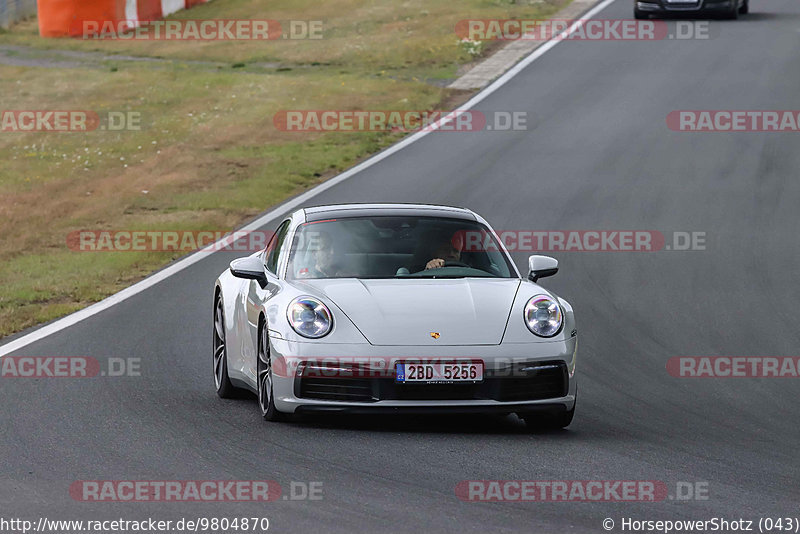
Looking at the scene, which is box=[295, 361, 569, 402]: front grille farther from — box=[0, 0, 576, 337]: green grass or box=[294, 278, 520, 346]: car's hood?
box=[0, 0, 576, 337]: green grass

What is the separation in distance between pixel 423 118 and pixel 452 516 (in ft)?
64.0

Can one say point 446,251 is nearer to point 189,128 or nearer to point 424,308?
point 424,308

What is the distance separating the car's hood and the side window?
2.78ft

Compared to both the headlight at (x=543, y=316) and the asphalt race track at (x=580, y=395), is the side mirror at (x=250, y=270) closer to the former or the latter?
the asphalt race track at (x=580, y=395)

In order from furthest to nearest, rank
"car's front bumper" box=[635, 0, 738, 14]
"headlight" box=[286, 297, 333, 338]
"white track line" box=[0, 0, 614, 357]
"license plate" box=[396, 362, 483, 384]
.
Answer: "car's front bumper" box=[635, 0, 738, 14] < "white track line" box=[0, 0, 614, 357] < "headlight" box=[286, 297, 333, 338] < "license plate" box=[396, 362, 483, 384]

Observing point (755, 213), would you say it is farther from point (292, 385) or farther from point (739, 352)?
point (292, 385)

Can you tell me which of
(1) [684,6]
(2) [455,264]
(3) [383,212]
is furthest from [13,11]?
(2) [455,264]

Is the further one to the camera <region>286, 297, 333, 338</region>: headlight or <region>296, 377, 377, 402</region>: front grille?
<region>286, 297, 333, 338</region>: headlight

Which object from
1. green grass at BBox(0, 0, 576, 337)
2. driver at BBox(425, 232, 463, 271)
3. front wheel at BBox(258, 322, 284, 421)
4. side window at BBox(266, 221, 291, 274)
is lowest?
green grass at BBox(0, 0, 576, 337)

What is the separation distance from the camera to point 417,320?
8367 mm

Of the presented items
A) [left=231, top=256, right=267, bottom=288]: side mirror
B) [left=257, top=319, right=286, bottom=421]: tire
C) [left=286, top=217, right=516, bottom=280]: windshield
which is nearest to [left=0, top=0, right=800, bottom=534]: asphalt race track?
[left=257, top=319, right=286, bottom=421]: tire

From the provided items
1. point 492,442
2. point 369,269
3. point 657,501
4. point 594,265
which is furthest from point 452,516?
point 594,265

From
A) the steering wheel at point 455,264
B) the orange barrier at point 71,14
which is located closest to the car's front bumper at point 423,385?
the steering wheel at point 455,264

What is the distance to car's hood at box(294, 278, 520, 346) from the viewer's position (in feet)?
27.2
